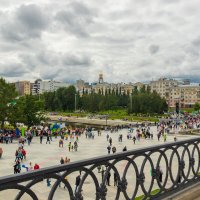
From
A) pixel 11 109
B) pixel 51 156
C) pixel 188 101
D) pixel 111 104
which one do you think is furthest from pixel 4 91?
pixel 188 101

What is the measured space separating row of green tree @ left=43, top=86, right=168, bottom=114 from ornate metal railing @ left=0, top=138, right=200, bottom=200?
104645 mm

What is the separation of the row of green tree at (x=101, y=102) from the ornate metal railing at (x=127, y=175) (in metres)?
105

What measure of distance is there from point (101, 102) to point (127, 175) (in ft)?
411

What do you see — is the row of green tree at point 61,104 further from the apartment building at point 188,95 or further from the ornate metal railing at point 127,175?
the ornate metal railing at point 127,175

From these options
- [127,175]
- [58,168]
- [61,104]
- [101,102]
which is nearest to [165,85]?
[101,102]

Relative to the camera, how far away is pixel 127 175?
4.33 meters

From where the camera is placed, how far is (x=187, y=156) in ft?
18.9

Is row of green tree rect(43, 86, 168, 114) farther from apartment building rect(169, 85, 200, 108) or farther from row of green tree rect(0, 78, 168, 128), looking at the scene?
apartment building rect(169, 85, 200, 108)

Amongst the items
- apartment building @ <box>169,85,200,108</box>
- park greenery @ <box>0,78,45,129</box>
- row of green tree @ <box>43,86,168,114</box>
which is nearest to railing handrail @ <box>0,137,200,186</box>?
park greenery @ <box>0,78,45,129</box>

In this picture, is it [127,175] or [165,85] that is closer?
[127,175]

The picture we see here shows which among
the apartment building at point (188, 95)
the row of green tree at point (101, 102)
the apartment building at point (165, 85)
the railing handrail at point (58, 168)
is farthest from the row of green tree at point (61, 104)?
the railing handrail at point (58, 168)

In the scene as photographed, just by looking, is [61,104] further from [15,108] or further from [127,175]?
[127,175]

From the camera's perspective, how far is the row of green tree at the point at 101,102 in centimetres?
10994

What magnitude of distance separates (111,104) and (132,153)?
430 feet
